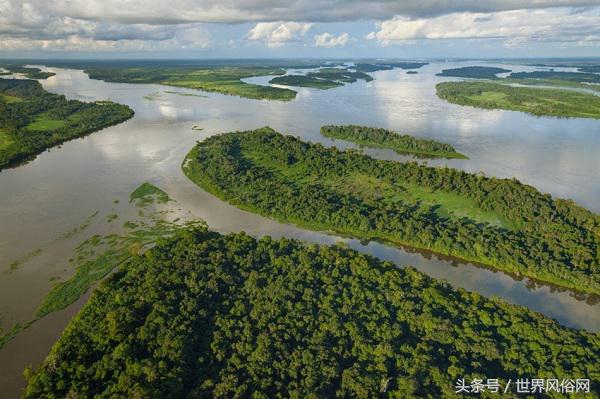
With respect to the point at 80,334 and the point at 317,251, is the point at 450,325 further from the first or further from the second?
the point at 80,334

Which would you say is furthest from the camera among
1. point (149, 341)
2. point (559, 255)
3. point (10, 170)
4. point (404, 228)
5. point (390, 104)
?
point (390, 104)

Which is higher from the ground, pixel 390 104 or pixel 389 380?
pixel 390 104

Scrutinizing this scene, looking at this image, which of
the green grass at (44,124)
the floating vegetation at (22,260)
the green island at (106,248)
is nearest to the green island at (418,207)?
the green island at (106,248)

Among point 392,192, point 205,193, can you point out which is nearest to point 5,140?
point 205,193

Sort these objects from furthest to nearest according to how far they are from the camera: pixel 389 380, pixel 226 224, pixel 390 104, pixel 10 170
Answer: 1. pixel 390 104
2. pixel 10 170
3. pixel 226 224
4. pixel 389 380

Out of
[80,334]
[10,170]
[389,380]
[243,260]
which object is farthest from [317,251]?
[10,170]

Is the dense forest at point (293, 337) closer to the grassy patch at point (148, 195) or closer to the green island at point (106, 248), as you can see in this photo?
the green island at point (106, 248)

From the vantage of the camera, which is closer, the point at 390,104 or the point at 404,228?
the point at 404,228

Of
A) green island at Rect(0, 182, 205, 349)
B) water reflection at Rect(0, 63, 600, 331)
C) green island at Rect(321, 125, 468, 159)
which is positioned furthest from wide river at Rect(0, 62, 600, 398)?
green island at Rect(321, 125, 468, 159)
